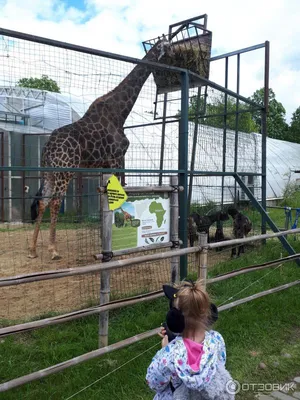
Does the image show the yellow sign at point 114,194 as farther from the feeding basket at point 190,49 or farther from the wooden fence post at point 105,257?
the feeding basket at point 190,49

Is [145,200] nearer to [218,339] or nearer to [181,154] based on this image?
[181,154]

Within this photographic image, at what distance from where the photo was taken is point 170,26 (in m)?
6.24

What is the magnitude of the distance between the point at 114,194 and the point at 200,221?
3.81 meters

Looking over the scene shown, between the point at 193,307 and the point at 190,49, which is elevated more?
the point at 190,49

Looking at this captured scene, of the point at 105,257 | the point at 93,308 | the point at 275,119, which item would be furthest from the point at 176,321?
the point at 275,119

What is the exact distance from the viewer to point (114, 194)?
10.8 feet

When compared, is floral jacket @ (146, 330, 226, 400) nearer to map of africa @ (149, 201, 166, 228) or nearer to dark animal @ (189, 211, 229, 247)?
map of africa @ (149, 201, 166, 228)

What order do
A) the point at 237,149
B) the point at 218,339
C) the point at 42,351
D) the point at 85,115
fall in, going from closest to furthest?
the point at 218,339 → the point at 42,351 → the point at 85,115 → the point at 237,149

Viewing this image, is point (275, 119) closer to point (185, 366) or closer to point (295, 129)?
point (295, 129)

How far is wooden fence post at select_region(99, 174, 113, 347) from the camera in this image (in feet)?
10.5

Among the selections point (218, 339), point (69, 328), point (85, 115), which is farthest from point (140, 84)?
point (218, 339)

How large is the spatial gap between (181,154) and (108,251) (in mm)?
1689

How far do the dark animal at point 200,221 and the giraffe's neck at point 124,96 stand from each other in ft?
6.83

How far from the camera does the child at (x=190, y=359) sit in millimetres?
1772
